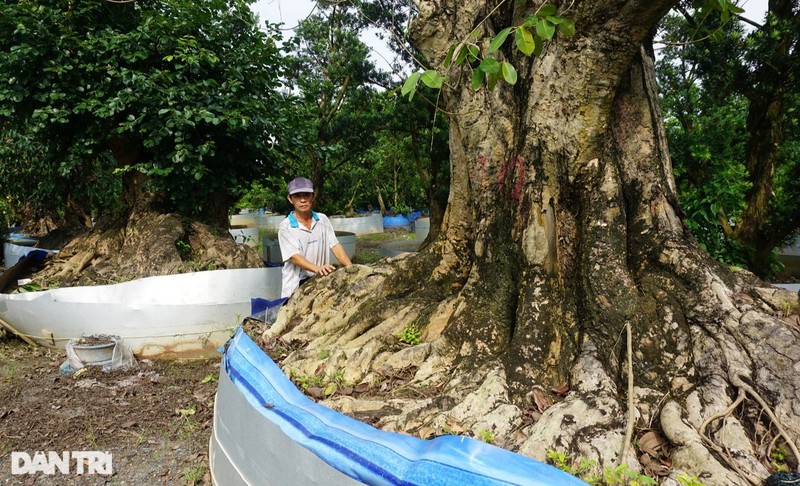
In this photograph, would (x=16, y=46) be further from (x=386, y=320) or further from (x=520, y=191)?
(x=520, y=191)

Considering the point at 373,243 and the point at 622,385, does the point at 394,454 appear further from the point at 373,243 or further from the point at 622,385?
the point at 373,243

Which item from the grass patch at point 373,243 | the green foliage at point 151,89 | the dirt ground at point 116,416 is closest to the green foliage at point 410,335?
the dirt ground at point 116,416

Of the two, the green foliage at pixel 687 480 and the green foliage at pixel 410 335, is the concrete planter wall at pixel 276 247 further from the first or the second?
the green foliage at pixel 687 480

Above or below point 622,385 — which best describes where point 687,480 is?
below

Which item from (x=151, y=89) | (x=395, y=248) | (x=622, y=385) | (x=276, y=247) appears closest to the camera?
(x=622, y=385)

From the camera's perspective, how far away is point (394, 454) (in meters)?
2.13

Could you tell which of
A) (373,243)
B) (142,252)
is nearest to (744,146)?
(142,252)

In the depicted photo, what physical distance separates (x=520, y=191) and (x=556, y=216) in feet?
0.89

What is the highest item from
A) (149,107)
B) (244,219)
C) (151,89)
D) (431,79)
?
(151,89)

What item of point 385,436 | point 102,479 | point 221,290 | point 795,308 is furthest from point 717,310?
point 221,290

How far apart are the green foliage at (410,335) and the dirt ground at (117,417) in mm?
1556

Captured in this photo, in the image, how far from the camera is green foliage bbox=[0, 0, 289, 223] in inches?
290

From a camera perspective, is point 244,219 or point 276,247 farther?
point 244,219

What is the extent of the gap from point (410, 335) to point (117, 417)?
268 cm
